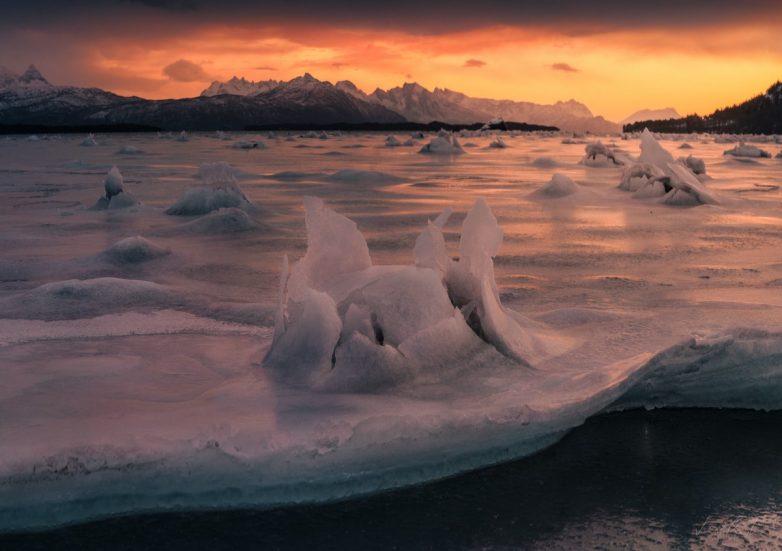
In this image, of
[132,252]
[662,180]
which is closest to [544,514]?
[132,252]

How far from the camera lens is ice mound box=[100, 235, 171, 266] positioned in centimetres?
582

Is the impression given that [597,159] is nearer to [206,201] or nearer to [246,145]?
[206,201]

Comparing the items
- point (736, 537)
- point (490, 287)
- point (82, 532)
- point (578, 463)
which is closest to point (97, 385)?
point (82, 532)

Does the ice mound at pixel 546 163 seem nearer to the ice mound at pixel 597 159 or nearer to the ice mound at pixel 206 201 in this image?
the ice mound at pixel 597 159

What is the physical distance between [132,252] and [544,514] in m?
4.69

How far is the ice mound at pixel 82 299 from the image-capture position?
3.97m

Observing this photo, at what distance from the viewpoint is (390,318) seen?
109 inches

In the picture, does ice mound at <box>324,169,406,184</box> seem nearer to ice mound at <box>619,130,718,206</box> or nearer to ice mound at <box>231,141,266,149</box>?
ice mound at <box>619,130,718,206</box>

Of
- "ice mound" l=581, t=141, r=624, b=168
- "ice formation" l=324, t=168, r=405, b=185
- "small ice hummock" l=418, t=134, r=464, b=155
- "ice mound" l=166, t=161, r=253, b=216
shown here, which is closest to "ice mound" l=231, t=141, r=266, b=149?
"small ice hummock" l=418, t=134, r=464, b=155

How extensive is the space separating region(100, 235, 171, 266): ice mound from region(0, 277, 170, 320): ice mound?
135cm

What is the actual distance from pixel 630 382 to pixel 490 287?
0.66 metres

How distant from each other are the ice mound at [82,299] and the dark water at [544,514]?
2.26 m

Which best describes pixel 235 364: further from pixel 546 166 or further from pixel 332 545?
pixel 546 166

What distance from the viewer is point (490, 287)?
297 centimetres
